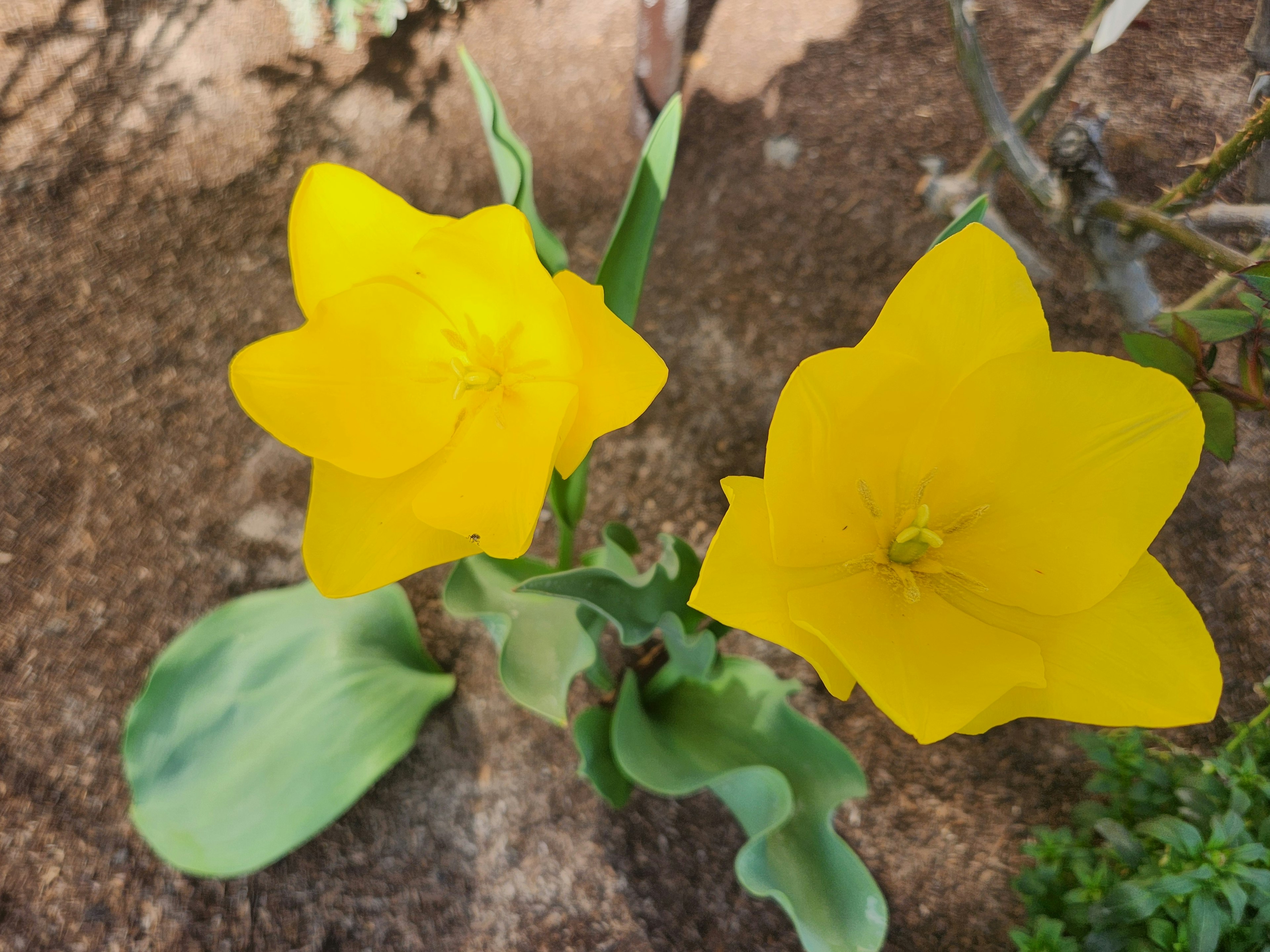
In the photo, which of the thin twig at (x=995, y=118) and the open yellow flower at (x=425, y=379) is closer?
the open yellow flower at (x=425, y=379)

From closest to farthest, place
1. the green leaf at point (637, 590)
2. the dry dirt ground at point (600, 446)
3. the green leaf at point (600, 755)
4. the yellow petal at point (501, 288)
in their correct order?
1. the yellow petal at point (501, 288)
2. the green leaf at point (637, 590)
3. the green leaf at point (600, 755)
4. the dry dirt ground at point (600, 446)

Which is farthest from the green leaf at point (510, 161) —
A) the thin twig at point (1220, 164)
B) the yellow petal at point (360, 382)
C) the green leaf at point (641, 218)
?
the thin twig at point (1220, 164)

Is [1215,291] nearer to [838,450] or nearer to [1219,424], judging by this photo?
[1219,424]

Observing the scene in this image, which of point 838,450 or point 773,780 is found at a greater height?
point 838,450

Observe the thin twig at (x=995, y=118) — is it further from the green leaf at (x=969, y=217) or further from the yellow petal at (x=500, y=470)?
the yellow petal at (x=500, y=470)

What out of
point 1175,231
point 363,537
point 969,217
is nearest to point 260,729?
point 363,537

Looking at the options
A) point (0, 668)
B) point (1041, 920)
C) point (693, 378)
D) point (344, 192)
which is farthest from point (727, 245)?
point (0, 668)
